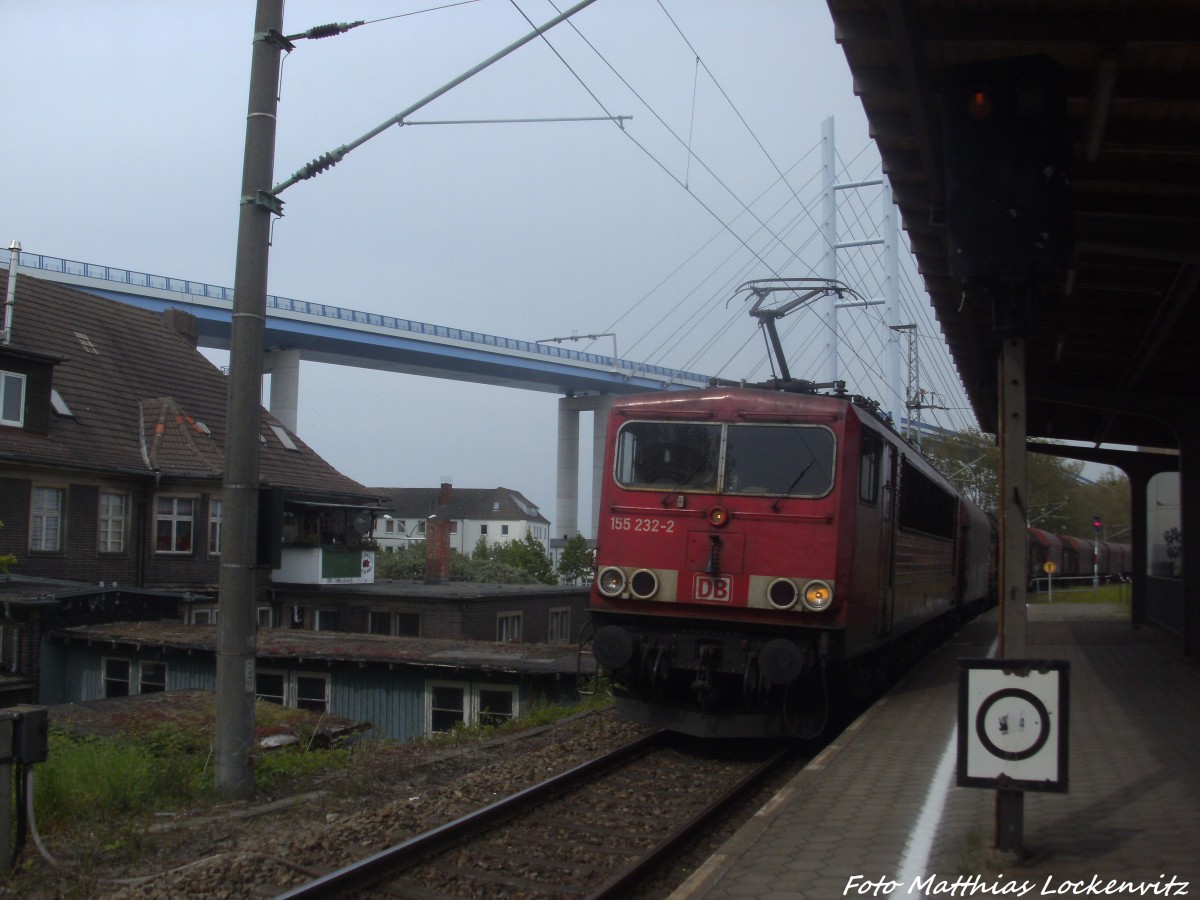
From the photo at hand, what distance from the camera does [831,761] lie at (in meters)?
8.36

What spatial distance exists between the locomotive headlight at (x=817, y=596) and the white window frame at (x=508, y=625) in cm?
1942

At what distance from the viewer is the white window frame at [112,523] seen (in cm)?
2506

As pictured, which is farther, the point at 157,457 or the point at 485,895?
the point at 157,457

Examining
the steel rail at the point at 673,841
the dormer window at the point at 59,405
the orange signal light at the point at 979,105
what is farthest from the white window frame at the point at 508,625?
the orange signal light at the point at 979,105

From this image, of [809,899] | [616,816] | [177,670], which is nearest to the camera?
[809,899]

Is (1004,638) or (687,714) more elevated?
(1004,638)

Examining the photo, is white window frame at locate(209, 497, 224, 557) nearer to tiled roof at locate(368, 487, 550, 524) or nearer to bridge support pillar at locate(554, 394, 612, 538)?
bridge support pillar at locate(554, 394, 612, 538)

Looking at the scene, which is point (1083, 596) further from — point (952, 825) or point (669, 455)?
point (952, 825)

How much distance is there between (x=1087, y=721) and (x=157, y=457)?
2228 cm

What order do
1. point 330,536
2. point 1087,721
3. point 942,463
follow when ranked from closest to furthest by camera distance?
point 1087,721 < point 330,536 < point 942,463

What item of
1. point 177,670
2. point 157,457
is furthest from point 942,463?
point 177,670

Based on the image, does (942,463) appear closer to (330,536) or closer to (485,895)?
(330,536)

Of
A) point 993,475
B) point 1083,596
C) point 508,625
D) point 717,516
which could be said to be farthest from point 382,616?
point 993,475

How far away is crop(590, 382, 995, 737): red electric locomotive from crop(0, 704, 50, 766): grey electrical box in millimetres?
4416
